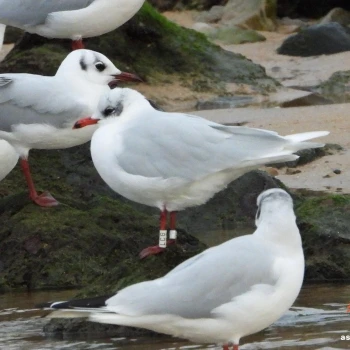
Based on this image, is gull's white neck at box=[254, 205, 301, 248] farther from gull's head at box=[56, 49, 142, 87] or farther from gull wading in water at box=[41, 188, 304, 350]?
gull's head at box=[56, 49, 142, 87]

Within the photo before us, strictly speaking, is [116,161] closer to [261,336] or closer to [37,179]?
[261,336]

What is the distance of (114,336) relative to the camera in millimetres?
6164

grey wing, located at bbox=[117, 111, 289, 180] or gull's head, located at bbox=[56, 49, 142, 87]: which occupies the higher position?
gull's head, located at bbox=[56, 49, 142, 87]

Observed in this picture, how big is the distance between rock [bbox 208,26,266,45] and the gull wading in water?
1538 centimetres

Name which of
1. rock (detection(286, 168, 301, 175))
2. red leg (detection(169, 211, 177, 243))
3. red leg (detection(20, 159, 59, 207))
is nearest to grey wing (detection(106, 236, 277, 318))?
red leg (detection(169, 211, 177, 243))

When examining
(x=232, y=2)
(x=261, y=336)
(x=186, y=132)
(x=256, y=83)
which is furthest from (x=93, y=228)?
(x=232, y=2)

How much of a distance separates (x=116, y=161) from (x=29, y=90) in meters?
1.65

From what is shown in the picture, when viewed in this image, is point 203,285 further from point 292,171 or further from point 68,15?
point 292,171

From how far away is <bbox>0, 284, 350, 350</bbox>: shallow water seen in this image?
5.82m

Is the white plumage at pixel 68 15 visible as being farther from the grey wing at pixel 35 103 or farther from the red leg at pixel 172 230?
the red leg at pixel 172 230

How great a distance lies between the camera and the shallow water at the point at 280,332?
5816mm

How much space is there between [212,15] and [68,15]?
13.4m

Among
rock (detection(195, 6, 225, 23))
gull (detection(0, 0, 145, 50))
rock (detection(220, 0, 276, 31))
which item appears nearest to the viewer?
gull (detection(0, 0, 145, 50))

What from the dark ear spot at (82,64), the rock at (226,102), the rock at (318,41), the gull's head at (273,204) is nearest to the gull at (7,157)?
the dark ear spot at (82,64)
